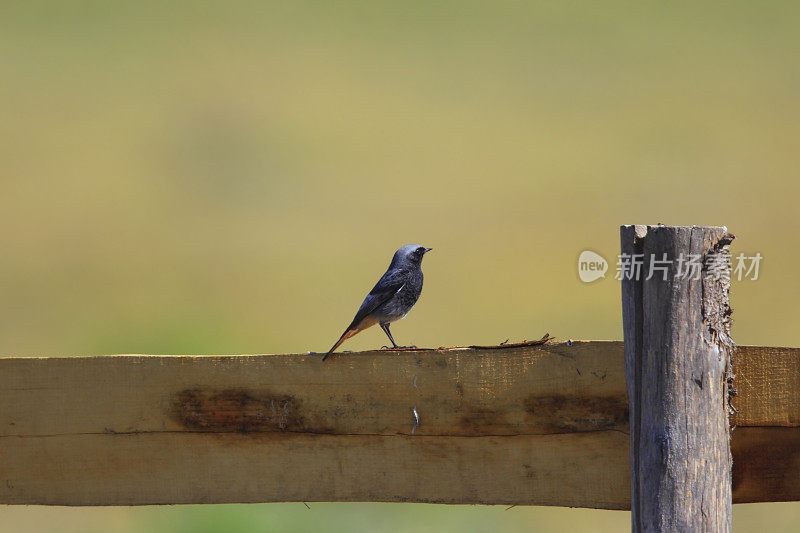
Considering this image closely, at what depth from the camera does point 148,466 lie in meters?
2.33

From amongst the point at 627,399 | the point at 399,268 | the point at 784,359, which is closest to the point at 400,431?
the point at 627,399

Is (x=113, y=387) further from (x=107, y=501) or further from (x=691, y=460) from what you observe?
(x=691, y=460)

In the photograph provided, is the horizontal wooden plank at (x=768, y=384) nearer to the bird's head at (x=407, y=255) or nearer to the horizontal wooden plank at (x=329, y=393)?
the horizontal wooden plank at (x=329, y=393)

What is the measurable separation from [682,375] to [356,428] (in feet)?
2.91

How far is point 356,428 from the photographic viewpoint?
2258 mm

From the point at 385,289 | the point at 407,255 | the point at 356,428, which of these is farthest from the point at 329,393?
the point at 407,255

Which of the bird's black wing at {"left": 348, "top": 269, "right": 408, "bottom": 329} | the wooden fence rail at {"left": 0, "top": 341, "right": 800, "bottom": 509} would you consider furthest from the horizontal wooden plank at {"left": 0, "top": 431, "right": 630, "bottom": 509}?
the bird's black wing at {"left": 348, "top": 269, "right": 408, "bottom": 329}

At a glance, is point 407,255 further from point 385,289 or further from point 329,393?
point 329,393

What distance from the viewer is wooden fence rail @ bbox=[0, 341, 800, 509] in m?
2.12

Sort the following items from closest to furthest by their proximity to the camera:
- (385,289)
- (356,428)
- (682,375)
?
1. (682,375)
2. (356,428)
3. (385,289)

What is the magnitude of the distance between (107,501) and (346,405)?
77cm

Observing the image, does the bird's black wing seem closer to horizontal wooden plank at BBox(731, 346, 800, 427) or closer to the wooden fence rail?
the wooden fence rail

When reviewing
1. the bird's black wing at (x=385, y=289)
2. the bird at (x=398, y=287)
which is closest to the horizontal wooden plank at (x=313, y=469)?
the bird's black wing at (x=385, y=289)

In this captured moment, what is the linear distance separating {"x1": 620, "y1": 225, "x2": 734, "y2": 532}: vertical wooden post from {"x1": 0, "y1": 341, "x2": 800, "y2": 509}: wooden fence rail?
215 millimetres
